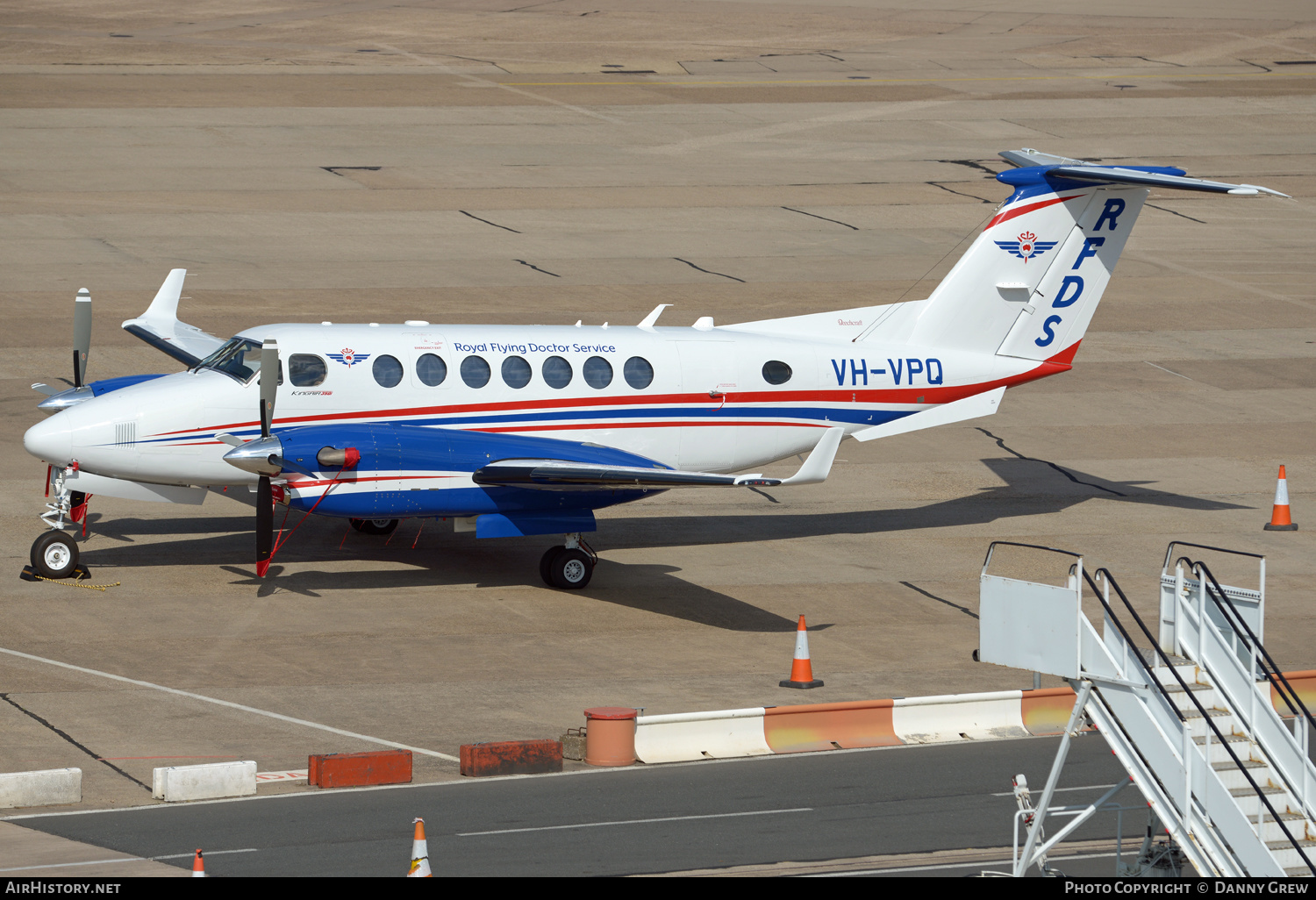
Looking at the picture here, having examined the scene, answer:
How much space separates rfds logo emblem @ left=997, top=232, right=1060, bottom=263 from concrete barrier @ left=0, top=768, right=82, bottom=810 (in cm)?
1658

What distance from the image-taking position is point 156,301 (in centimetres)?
2756

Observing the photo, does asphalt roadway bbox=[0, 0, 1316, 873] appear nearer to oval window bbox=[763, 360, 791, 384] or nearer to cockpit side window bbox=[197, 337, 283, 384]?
oval window bbox=[763, 360, 791, 384]

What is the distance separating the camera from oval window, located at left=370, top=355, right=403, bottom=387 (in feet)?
74.9

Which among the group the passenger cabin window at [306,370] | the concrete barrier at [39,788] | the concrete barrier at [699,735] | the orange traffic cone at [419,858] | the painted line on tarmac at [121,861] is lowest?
the orange traffic cone at [419,858]

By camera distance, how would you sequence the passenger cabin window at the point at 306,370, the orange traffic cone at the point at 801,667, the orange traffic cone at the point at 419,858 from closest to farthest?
the orange traffic cone at the point at 419,858, the orange traffic cone at the point at 801,667, the passenger cabin window at the point at 306,370

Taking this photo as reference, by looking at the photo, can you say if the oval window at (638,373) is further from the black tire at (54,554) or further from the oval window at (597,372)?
the black tire at (54,554)

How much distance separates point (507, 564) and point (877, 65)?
45.8m

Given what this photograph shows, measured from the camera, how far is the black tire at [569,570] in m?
23.3

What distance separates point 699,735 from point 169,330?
1364cm

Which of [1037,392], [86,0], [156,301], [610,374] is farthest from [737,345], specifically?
[86,0]

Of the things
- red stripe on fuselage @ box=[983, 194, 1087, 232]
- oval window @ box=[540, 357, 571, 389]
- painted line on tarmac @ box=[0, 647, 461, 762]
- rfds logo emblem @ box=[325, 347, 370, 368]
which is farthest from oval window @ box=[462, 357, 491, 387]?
red stripe on fuselage @ box=[983, 194, 1087, 232]

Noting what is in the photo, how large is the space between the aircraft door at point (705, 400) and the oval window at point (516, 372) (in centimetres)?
234

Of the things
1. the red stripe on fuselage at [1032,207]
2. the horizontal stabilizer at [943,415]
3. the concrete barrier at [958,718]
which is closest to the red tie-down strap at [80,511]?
the horizontal stabilizer at [943,415]

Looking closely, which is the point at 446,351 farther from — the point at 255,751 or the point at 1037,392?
the point at 1037,392
